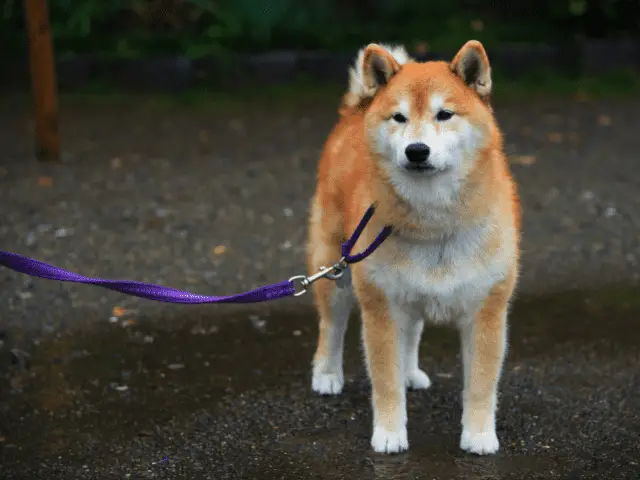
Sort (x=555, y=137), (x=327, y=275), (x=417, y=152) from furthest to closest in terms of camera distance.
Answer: (x=555, y=137) < (x=327, y=275) < (x=417, y=152)

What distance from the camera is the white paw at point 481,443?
3.64 m

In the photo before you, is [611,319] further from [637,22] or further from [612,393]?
[637,22]

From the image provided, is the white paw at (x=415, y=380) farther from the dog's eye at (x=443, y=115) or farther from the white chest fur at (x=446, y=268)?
the dog's eye at (x=443, y=115)

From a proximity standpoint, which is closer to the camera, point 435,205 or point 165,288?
point 435,205

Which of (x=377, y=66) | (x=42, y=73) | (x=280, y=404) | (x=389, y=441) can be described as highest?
(x=377, y=66)

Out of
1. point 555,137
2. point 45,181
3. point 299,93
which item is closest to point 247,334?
point 45,181

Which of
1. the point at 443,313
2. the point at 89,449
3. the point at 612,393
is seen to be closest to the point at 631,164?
the point at 612,393

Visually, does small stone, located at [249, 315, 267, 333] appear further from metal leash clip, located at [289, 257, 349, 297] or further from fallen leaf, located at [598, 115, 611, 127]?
fallen leaf, located at [598, 115, 611, 127]

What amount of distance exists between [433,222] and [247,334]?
5.36 feet

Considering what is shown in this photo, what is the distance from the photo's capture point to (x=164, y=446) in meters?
3.82

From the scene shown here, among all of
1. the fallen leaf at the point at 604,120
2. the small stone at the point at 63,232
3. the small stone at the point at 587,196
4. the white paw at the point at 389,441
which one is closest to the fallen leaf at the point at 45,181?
the small stone at the point at 63,232

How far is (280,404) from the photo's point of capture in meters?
4.13

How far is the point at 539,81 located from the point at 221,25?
2.91 m

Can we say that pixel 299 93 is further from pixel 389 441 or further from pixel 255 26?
pixel 389 441
